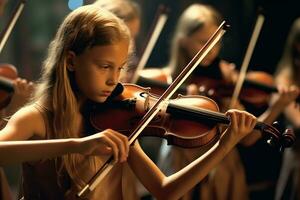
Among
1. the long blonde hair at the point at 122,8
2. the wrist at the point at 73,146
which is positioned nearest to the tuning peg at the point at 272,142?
the wrist at the point at 73,146

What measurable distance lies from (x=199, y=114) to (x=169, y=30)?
230cm

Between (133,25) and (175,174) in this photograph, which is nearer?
(175,174)

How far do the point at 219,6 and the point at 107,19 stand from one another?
2.39 metres

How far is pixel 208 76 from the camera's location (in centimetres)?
270

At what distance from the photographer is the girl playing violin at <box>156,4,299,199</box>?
8.71 feet

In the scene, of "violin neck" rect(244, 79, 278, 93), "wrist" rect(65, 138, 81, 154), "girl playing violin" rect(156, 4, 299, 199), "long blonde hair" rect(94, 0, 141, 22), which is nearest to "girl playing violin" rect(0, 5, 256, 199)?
"wrist" rect(65, 138, 81, 154)

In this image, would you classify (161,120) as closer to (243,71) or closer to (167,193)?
(167,193)

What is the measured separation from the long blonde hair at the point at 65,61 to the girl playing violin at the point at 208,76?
1114 mm

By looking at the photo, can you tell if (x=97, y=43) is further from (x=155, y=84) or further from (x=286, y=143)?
(x=155, y=84)

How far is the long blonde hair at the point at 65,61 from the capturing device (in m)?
1.51

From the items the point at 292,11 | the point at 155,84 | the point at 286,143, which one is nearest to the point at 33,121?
the point at 286,143

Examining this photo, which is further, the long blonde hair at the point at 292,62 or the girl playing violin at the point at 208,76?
the long blonde hair at the point at 292,62

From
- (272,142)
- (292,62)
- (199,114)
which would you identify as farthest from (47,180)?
(292,62)

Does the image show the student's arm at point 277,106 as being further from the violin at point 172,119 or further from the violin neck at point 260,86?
the violin at point 172,119
